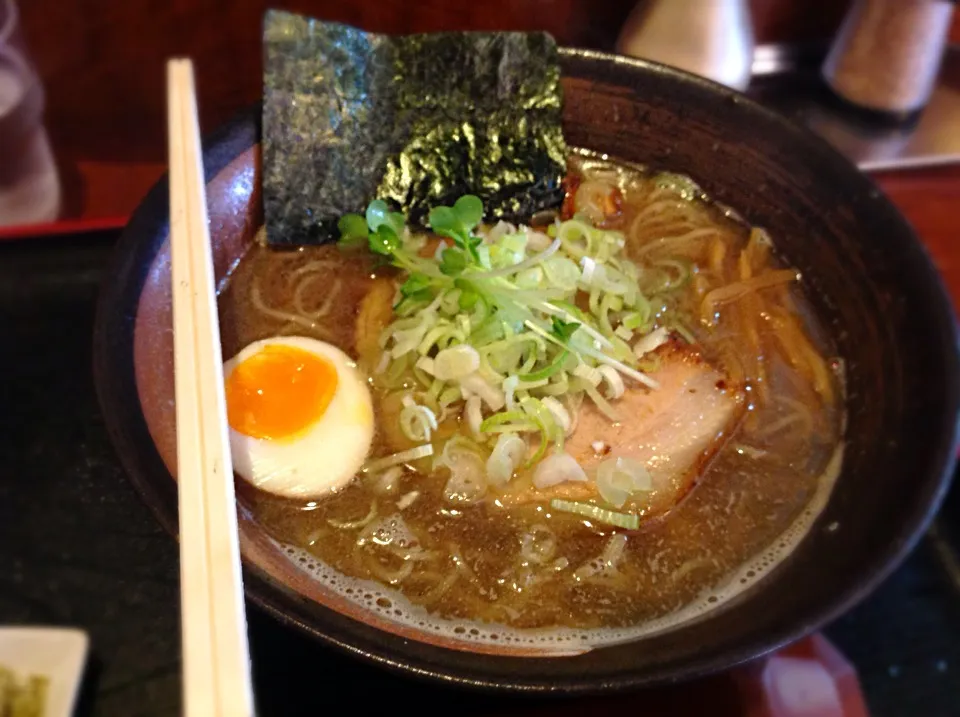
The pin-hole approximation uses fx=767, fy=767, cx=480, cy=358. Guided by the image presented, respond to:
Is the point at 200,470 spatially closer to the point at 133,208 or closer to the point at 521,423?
the point at 521,423

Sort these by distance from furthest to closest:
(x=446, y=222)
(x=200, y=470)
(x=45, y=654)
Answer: (x=446, y=222)
(x=45, y=654)
(x=200, y=470)

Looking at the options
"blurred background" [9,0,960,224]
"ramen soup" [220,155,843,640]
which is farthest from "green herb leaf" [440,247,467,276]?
"blurred background" [9,0,960,224]

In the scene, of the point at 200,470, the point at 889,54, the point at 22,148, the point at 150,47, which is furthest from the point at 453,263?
the point at 889,54

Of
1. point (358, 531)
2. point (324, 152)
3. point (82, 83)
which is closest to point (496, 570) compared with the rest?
point (358, 531)

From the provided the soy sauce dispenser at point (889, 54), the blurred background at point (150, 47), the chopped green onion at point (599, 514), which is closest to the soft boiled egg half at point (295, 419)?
the chopped green onion at point (599, 514)

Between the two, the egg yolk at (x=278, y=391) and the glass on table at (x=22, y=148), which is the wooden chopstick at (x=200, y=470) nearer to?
the egg yolk at (x=278, y=391)

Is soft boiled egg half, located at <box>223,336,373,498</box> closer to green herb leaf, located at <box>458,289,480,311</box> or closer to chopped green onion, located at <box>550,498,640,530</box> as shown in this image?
green herb leaf, located at <box>458,289,480,311</box>
